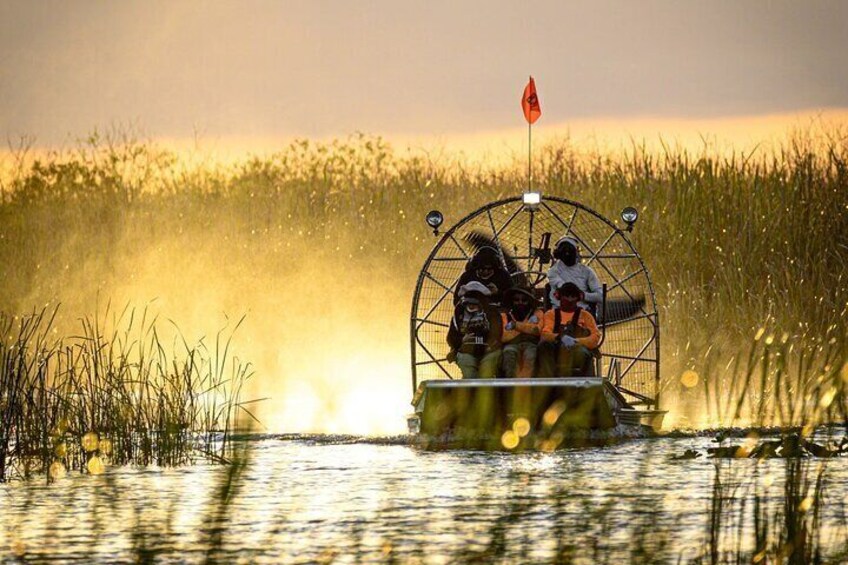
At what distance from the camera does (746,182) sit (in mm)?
26594

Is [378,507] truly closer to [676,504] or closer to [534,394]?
[676,504]

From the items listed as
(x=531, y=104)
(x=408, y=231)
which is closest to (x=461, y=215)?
(x=408, y=231)

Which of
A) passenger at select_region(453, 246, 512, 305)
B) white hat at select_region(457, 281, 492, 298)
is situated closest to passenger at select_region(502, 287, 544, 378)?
white hat at select_region(457, 281, 492, 298)

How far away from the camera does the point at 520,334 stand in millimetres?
15609

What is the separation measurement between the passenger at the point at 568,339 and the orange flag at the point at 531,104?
7.50ft

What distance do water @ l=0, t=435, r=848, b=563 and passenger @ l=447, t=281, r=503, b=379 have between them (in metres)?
1.02

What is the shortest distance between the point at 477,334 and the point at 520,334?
0.39 meters

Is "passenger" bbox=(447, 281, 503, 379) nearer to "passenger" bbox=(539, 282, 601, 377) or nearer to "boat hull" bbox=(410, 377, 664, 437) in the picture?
"passenger" bbox=(539, 282, 601, 377)

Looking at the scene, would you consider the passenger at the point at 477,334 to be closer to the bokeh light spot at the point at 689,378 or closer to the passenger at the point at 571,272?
the passenger at the point at 571,272

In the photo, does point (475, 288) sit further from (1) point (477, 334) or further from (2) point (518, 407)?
(2) point (518, 407)

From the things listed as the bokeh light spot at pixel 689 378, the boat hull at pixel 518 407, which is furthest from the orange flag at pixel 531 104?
the bokeh light spot at pixel 689 378

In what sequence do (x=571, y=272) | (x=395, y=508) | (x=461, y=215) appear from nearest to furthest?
1. (x=395, y=508)
2. (x=571, y=272)
3. (x=461, y=215)

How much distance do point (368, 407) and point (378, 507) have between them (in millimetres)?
8616

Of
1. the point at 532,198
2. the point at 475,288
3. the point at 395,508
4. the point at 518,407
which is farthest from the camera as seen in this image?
the point at 532,198
